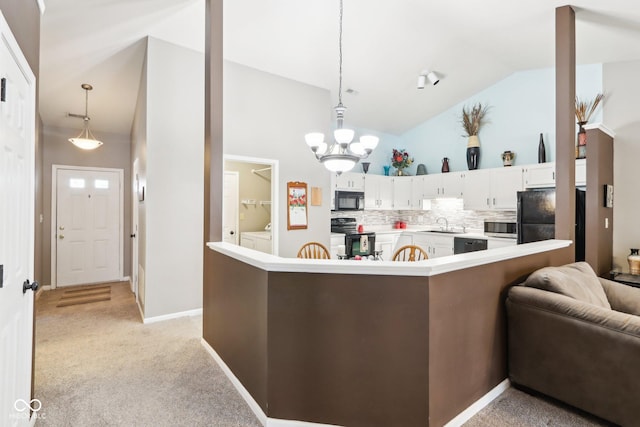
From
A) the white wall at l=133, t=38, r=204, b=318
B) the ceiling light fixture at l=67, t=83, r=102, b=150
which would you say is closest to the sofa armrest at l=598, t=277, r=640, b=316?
the white wall at l=133, t=38, r=204, b=318

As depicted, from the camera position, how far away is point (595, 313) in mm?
1855

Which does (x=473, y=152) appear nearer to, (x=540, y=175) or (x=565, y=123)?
(x=540, y=175)

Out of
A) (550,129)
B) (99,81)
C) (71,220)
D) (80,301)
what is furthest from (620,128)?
(71,220)

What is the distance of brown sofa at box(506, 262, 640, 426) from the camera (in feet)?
5.71

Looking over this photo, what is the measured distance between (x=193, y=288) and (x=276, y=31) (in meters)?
3.26

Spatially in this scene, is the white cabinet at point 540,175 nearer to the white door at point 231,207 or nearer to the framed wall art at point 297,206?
the framed wall art at point 297,206

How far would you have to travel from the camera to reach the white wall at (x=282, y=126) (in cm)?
420

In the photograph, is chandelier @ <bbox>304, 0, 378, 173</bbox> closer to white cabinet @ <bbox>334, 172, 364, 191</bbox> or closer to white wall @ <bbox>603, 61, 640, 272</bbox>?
white cabinet @ <bbox>334, 172, 364, 191</bbox>

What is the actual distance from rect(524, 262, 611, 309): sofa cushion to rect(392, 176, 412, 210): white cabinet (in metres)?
4.25

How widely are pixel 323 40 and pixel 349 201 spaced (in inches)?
113

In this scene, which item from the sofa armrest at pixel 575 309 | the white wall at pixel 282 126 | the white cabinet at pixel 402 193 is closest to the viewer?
the sofa armrest at pixel 575 309

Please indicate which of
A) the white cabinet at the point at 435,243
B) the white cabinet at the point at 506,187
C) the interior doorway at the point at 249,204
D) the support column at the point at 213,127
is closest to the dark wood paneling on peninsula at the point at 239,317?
the support column at the point at 213,127

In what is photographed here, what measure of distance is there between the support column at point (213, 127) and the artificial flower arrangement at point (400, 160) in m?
4.77

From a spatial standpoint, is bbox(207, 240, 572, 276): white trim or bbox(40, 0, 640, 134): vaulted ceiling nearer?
bbox(207, 240, 572, 276): white trim
